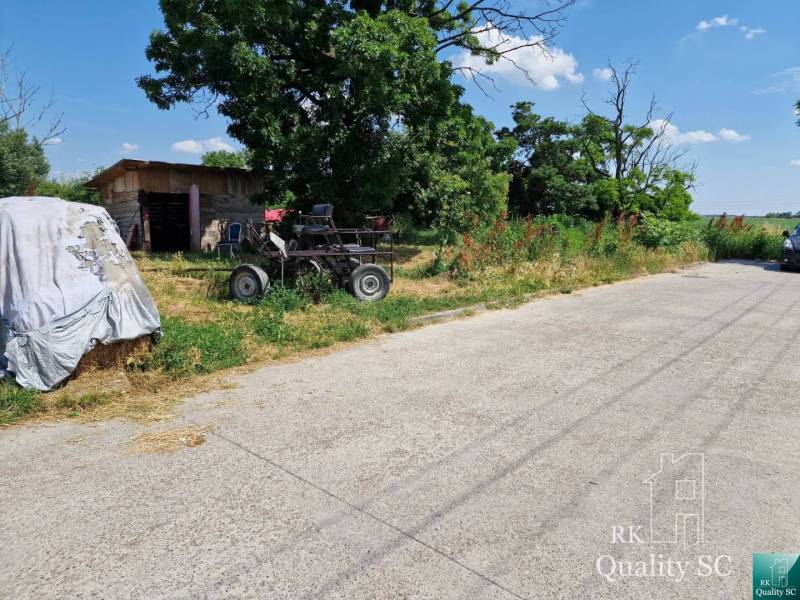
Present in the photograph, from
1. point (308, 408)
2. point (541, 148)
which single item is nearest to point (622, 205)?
point (541, 148)

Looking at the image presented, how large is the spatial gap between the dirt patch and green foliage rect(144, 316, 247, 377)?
4.36ft

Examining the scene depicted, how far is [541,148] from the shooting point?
31562 mm

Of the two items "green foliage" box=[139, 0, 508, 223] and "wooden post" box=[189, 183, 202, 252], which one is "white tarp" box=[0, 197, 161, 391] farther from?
"wooden post" box=[189, 183, 202, 252]

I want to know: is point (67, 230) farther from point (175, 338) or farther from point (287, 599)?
point (287, 599)

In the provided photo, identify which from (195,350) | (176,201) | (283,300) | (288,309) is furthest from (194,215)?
(195,350)

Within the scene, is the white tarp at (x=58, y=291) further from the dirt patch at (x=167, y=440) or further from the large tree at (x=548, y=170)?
the large tree at (x=548, y=170)

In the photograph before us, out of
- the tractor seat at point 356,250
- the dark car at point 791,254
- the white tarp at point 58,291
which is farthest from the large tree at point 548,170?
the white tarp at point 58,291

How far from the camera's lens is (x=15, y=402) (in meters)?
4.56

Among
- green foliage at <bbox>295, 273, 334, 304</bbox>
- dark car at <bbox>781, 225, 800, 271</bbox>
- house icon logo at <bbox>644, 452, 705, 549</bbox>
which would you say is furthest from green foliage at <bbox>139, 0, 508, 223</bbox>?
dark car at <bbox>781, 225, 800, 271</bbox>

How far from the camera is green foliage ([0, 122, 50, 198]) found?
103 feet

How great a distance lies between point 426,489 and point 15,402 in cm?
366

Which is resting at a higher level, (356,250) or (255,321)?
(356,250)

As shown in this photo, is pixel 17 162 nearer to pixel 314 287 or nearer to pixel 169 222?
pixel 169 222

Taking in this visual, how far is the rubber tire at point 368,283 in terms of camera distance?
9422mm
